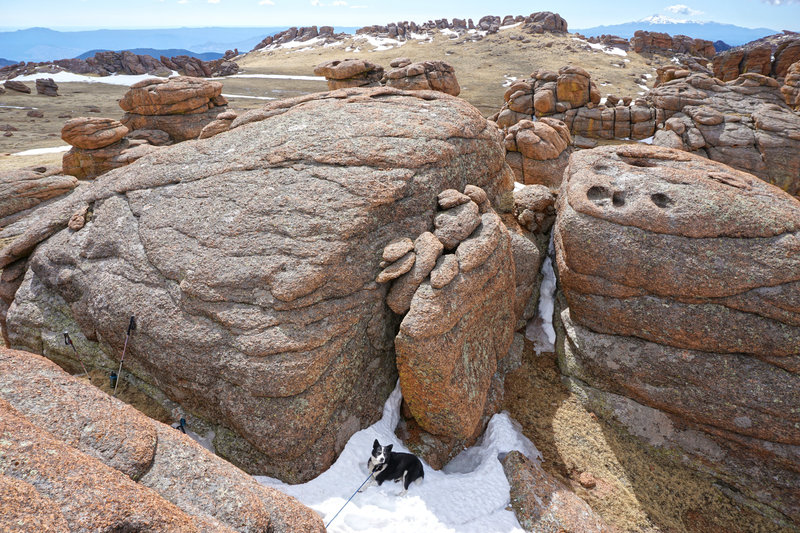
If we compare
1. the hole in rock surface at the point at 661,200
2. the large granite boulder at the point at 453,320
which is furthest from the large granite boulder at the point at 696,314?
the large granite boulder at the point at 453,320

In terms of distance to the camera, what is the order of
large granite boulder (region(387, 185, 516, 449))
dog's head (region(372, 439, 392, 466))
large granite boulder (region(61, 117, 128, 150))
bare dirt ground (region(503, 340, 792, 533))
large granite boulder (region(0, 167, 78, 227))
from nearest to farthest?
1. dog's head (region(372, 439, 392, 466))
2. large granite boulder (region(387, 185, 516, 449))
3. bare dirt ground (region(503, 340, 792, 533))
4. large granite boulder (region(0, 167, 78, 227))
5. large granite boulder (region(61, 117, 128, 150))

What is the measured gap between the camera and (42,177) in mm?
29250

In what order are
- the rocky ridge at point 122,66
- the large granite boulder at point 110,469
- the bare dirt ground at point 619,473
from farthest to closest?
the rocky ridge at point 122,66
the bare dirt ground at point 619,473
the large granite boulder at point 110,469

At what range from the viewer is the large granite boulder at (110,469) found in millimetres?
4691

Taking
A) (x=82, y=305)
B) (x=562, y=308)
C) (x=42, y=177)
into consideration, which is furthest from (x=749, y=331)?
(x=42, y=177)

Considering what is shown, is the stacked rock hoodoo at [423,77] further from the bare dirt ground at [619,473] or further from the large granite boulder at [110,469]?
the large granite boulder at [110,469]

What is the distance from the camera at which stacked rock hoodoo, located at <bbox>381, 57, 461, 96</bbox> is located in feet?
137

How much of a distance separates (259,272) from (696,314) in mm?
13258

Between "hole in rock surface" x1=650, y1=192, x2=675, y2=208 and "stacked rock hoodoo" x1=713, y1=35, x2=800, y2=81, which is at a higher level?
"stacked rock hoodoo" x1=713, y1=35, x2=800, y2=81

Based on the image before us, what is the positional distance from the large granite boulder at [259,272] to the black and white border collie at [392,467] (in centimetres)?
135

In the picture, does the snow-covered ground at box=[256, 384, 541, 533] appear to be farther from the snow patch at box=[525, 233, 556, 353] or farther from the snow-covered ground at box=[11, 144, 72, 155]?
the snow-covered ground at box=[11, 144, 72, 155]

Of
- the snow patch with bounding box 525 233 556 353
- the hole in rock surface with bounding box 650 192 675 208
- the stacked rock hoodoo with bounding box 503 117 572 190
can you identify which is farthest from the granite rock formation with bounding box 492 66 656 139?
the hole in rock surface with bounding box 650 192 675 208

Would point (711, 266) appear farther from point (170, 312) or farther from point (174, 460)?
point (170, 312)

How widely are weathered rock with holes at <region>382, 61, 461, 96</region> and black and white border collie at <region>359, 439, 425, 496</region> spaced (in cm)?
3807
